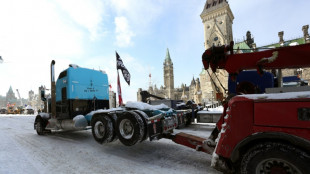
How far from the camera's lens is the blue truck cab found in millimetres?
6707

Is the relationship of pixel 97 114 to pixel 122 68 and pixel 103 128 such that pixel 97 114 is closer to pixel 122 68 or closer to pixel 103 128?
pixel 103 128

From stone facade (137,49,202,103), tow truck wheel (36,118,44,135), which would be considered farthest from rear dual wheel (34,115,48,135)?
stone facade (137,49,202,103)

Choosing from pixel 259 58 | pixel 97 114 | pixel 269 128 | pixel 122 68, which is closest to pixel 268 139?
pixel 269 128

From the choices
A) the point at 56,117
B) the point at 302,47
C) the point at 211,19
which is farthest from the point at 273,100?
the point at 211,19

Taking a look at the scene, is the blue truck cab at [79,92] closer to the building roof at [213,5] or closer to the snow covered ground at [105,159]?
the snow covered ground at [105,159]

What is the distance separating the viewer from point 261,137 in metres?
2.31

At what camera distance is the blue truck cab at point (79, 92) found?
6.71m

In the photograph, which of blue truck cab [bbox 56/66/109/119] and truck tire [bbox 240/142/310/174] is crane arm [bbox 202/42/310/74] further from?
blue truck cab [bbox 56/66/109/119]

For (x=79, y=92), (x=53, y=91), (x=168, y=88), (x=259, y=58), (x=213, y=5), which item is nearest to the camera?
(x=259, y=58)

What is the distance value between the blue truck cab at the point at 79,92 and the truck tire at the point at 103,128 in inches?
84.0

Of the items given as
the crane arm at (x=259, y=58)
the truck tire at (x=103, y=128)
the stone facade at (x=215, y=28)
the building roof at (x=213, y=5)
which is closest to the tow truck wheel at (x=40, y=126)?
the truck tire at (x=103, y=128)

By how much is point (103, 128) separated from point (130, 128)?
1.08 meters

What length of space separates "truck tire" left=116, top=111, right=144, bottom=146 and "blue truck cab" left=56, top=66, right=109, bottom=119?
3064 mm

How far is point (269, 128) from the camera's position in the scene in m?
2.29
